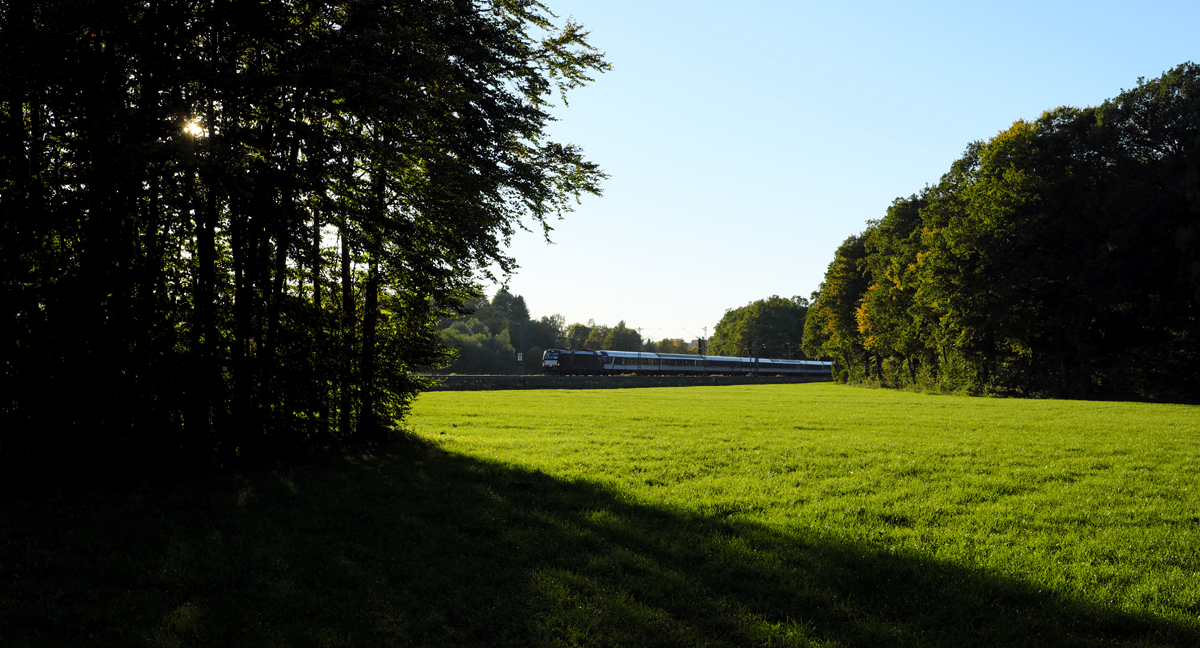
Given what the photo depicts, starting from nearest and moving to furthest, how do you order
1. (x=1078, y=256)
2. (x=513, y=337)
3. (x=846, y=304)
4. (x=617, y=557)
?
(x=617, y=557) < (x=1078, y=256) < (x=846, y=304) < (x=513, y=337)

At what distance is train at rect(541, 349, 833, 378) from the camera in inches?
2753

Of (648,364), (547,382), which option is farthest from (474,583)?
(648,364)

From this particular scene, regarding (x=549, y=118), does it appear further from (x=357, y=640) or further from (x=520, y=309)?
(x=520, y=309)

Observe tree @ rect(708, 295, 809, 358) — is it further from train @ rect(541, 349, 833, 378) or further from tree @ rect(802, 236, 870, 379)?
tree @ rect(802, 236, 870, 379)

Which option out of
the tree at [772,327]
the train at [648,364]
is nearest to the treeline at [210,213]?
the train at [648,364]

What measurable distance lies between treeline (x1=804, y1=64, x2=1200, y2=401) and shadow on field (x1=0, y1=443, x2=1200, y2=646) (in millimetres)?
34450

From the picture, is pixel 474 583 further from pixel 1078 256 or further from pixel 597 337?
pixel 597 337

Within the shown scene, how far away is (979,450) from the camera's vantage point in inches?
516

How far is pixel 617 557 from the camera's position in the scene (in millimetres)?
6141

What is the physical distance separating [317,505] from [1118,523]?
9885mm

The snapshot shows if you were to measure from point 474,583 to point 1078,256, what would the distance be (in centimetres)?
4090

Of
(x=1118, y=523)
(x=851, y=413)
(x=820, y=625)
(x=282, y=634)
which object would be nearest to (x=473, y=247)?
(x=282, y=634)

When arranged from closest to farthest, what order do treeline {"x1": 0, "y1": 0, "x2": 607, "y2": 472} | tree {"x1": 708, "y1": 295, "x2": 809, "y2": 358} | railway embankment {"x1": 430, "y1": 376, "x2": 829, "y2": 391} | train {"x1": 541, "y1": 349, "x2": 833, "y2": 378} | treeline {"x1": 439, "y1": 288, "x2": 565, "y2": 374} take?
treeline {"x1": 0, "y1": 0, "x2": 607, "y2": 472} → railway embankment {"x1": 430, "y1": 376, "x2": 829, "y2": 391} → train {"x1": 541, "y1": 349, "x2": 833, "y2": 378} → treeline {"x1": 439, "y1": 288, "x2": 565, "y2": 374} → tree {"x1": 708, "y1": 295, "x2": 809, "y2": 358}

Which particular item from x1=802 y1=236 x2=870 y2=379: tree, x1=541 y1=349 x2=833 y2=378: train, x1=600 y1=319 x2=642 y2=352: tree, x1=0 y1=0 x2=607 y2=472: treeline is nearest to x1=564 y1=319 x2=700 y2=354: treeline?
x1=600 y1=319 x2=642 y2=352: tree
